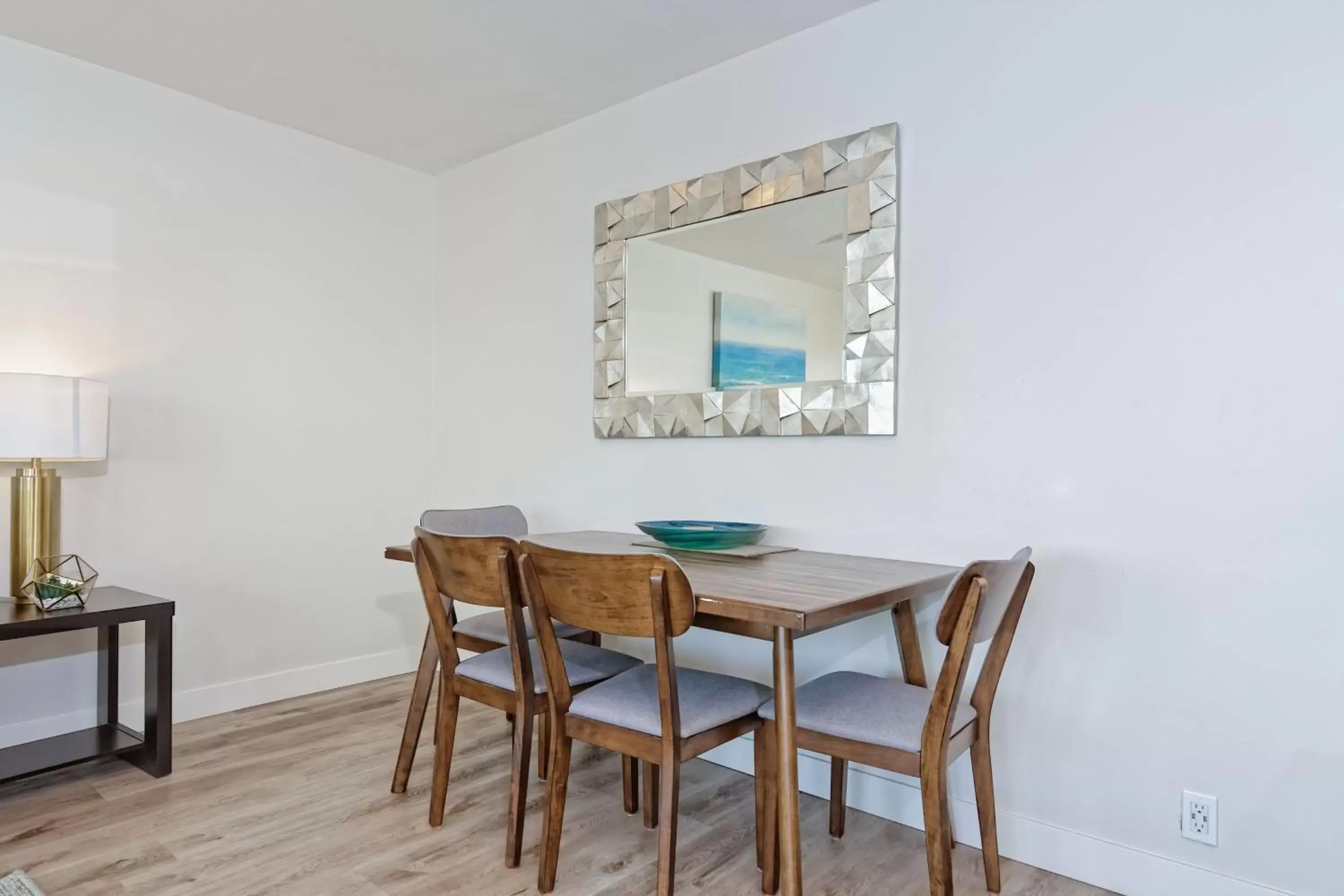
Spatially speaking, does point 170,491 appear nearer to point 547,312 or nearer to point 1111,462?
point 547,312

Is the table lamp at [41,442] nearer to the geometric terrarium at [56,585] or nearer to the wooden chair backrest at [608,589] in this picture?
the geometric terrarium at [56,585]

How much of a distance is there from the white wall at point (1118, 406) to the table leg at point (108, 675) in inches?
81.4

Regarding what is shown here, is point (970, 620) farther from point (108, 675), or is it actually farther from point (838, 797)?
point (108, 675)

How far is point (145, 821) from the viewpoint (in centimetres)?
221

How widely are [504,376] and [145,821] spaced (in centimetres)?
195

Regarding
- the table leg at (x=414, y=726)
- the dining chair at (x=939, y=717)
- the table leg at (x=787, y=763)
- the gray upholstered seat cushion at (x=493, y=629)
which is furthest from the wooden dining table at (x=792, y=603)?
the table leg at (x=414, y=726)

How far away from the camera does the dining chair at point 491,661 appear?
194 cm

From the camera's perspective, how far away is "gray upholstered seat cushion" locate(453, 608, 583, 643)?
2.44 metres

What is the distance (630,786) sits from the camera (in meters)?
2.27

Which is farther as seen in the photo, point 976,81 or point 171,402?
point 171,402

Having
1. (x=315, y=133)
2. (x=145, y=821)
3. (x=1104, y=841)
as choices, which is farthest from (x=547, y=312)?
(x=1104, y=841)

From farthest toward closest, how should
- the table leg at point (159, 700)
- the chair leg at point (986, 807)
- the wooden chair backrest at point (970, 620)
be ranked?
the table leg at point (159, 700), the chair leg at point (986, 807), the wooden chair backrest at point (970, 620)

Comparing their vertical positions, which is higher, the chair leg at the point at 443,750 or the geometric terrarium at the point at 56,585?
the geometric terrarium at the point at 56,585

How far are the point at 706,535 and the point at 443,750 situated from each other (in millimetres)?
888
